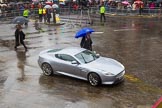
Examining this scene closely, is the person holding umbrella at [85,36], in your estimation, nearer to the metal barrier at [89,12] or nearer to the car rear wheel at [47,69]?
the car rear wheel at [47,69]

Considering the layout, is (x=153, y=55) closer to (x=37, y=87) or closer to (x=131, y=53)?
(x=131, y=53)

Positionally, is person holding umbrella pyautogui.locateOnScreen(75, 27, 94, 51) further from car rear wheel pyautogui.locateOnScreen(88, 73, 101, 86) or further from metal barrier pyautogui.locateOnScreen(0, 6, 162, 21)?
metal barrier pyautogui.locateOnScreen(0, 6, 162, 21)

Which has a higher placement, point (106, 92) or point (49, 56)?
point (49, 56)

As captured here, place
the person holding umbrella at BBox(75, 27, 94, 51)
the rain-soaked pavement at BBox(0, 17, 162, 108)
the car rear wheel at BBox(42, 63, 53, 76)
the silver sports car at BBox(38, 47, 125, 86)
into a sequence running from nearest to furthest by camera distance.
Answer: the rain-soaked pavement at BBox(0, 17, 162, 108), the silver sports car at BBox(38, 47, 125, 86), the car rear wheel at BBox(42, 63, 53, 76), the person holding umbrella at BBox(75, 27, 94, 51)

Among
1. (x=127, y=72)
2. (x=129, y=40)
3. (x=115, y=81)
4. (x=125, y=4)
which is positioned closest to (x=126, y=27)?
(x=129, y=40)

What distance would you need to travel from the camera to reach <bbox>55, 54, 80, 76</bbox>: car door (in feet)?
52.0

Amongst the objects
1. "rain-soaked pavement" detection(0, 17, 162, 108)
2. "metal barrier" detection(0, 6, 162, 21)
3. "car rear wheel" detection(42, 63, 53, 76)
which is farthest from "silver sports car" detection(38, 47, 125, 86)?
"metal barrier" detection(0, 6, 162, 21)

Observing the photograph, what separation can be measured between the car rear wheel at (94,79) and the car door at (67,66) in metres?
0.69

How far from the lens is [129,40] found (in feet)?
87.1

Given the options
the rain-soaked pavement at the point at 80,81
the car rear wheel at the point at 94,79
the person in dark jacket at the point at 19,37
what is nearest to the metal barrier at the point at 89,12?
the rain-soaked pavement at the point at 80,81

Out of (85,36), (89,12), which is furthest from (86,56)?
(89,12)

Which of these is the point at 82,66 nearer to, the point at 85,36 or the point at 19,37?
the point at 85,36

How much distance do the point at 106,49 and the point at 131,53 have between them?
1.99 meters

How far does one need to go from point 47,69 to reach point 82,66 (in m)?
2.05
